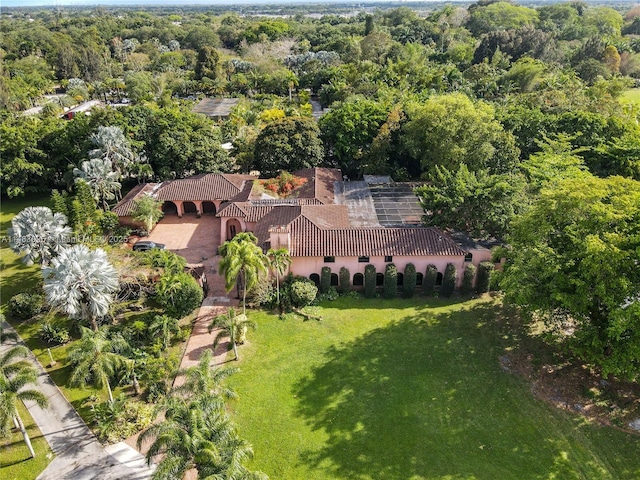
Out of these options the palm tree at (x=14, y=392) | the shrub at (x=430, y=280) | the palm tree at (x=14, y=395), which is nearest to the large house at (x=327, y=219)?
the shrub at (x=430, y=280)

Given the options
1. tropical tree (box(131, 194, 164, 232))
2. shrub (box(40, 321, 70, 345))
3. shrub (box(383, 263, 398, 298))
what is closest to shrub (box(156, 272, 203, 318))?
shrub (box(40, 321, 70, 345))

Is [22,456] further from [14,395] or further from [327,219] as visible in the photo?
[327,219]

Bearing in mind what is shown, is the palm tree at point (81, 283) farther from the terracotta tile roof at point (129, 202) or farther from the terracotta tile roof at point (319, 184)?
the terracotta tile roof at point (319, 184)

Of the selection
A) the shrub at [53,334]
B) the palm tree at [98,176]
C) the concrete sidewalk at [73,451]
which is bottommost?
the concrete sidewalk at [73,451]

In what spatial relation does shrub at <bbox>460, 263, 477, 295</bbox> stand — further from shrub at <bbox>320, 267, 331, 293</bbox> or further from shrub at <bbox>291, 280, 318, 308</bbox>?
shrub at <bbox>291, 280, 318, 308</bbox>

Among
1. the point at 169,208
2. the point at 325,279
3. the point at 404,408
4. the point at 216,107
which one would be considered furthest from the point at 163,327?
the point at 216,107

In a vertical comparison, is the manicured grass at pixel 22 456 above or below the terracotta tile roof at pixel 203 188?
below

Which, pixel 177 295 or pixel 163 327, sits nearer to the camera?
pixel 163 327
